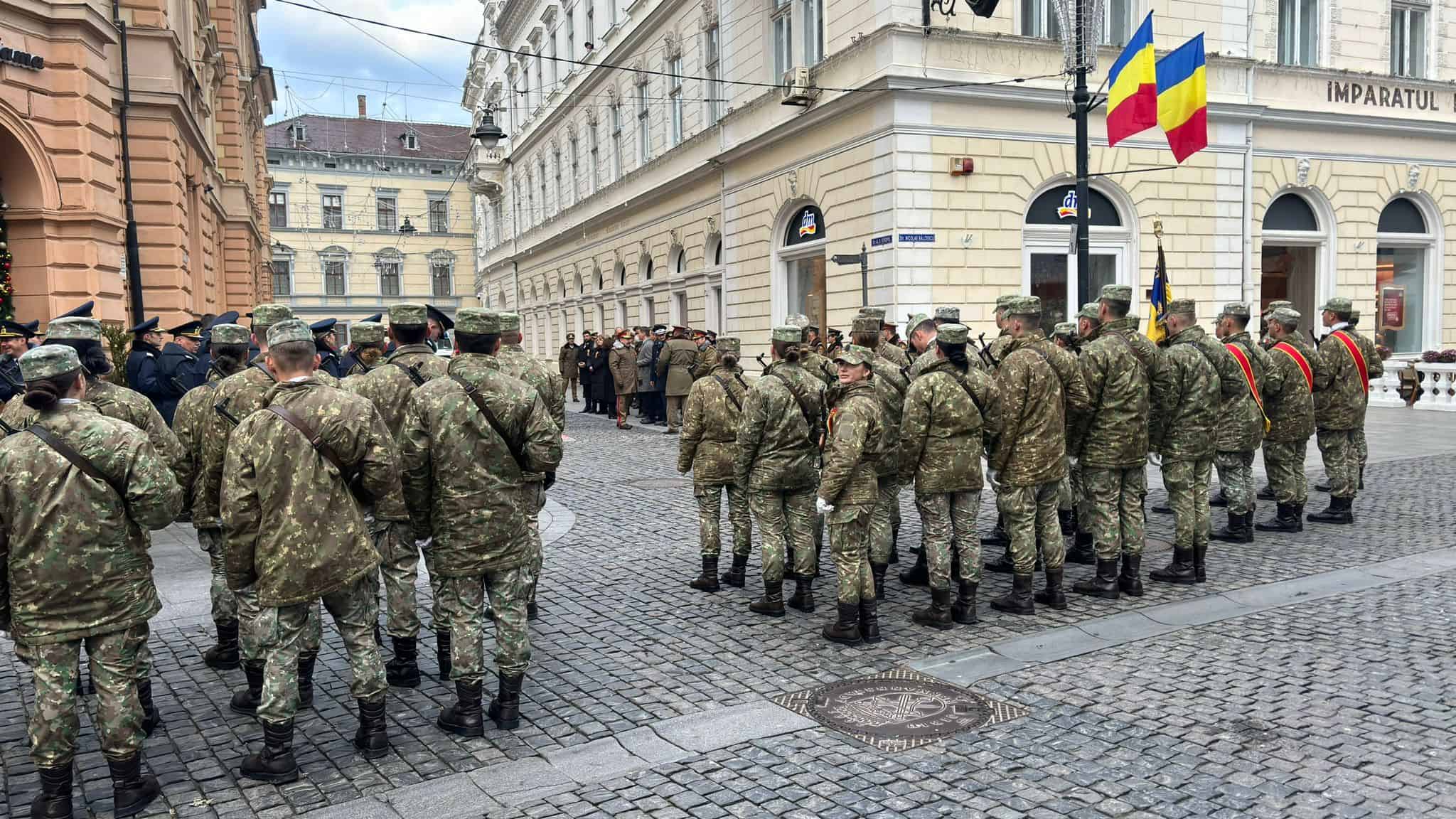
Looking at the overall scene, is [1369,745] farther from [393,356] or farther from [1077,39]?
[1077,39]

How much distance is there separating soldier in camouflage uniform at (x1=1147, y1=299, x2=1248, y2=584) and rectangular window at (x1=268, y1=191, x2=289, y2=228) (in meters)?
58.4

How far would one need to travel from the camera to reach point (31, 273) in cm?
1410

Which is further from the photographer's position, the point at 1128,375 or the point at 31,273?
the point at 31,273

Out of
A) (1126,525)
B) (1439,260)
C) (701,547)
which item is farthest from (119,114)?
(1439,260)

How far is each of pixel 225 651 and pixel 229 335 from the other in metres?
1.91

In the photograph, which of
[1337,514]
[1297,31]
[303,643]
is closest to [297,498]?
[303,643]

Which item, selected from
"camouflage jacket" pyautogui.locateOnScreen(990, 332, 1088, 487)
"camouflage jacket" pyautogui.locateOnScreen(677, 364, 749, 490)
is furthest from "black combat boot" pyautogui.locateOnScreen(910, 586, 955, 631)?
"camouflage jacket" pyautogui.locateOnScreen(677, 364, 749, 490)

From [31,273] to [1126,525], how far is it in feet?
48.1

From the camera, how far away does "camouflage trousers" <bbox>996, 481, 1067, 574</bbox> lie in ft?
22.2

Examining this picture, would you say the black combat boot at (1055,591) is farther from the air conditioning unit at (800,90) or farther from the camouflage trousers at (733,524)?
the air conditioning unit at (800,90)

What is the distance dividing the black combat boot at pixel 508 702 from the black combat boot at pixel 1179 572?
4.99m

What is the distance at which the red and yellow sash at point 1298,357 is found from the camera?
955cm

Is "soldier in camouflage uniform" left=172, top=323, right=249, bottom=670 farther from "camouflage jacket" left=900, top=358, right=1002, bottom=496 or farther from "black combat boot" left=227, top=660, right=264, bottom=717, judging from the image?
"camouflage jacket" left=900, top=358, right=1002, bottom=496

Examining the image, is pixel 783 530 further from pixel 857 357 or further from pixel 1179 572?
pixel 1179 572
